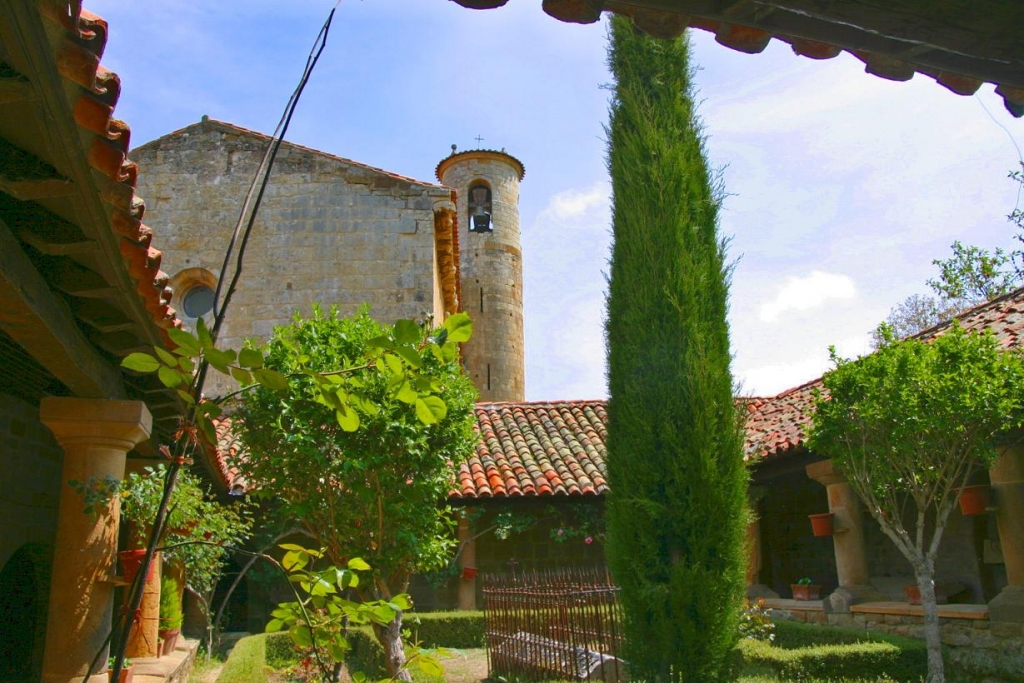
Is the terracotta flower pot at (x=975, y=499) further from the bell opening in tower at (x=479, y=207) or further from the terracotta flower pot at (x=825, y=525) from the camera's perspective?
the bell opening in tower at (x=479, y=207)

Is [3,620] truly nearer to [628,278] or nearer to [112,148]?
[112,148]

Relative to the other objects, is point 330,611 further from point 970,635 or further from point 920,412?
point 970,635

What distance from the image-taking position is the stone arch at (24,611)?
6.24 m

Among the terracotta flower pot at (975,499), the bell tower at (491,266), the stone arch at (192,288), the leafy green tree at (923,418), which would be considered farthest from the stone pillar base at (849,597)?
the bell tower at (491,266)

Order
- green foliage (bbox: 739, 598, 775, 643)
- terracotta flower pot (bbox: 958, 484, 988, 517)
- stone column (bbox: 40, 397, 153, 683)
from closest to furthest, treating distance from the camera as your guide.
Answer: stone column (bbox: 40, 397, 153, 683) → terracotta flower pot (bbox: 958, 484, 988, 517) → green foliage (bbox: 739, 598, 775, 643)

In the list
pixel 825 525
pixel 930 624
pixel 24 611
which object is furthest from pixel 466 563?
pixel 24 611

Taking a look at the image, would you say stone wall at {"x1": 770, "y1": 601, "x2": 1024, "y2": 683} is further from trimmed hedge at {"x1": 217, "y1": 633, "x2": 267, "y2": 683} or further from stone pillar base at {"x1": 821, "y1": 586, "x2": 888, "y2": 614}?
trimmed hedge at {"x1": 217, "y1": 633, "x2": 267, "y2": 683}

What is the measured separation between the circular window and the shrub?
7.27 m

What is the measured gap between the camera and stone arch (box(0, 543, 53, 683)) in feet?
20.5

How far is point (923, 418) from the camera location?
7.54m

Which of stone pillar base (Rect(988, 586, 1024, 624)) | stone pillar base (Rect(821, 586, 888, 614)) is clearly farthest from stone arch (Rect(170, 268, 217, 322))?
stone pillar base (Rect(988, 586, 1024, 624))

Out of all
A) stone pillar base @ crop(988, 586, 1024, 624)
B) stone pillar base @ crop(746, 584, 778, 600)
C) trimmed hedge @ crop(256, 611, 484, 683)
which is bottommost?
trimmed hedge @ crop(256, 611, 484, 683)

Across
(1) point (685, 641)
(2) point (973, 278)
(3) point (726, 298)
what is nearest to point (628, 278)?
(3) point (726, 298)

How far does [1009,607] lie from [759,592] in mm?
4840
